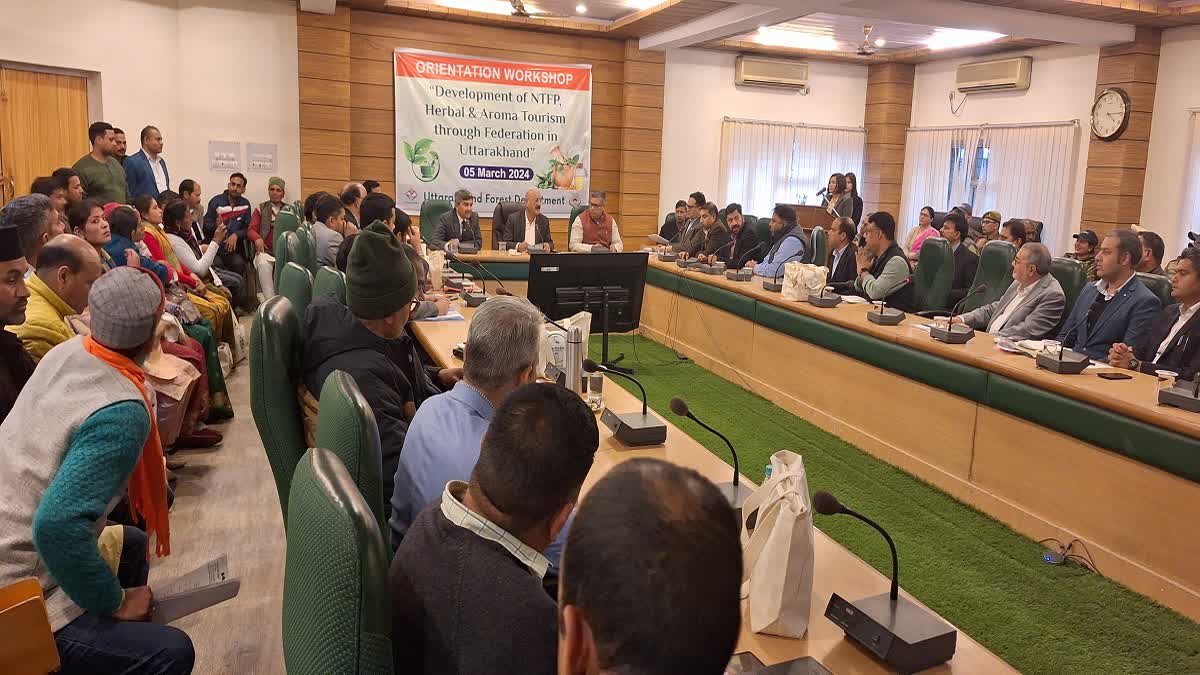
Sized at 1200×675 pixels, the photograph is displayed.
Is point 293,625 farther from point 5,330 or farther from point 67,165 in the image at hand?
point 67,165

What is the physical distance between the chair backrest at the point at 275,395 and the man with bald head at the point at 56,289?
1050 mm

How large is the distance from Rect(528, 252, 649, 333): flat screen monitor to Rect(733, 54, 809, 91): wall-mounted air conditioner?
626cm

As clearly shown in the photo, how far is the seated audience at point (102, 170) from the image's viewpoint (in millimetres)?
6043

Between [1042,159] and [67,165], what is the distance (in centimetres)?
948

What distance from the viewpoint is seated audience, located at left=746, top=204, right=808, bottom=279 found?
20.6ft

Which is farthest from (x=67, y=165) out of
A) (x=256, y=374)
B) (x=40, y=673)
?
(x=40, y=673)

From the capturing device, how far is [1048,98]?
29.0 feet

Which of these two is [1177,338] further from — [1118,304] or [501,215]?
[501,215]

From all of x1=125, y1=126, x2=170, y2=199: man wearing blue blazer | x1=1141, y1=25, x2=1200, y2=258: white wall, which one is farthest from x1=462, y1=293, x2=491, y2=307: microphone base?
x1=1141, y1=25, x2=1200, y2=258: white wall

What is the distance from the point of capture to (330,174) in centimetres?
844

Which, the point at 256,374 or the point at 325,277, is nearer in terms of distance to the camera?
the point at 256,374

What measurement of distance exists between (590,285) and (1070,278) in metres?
2.69

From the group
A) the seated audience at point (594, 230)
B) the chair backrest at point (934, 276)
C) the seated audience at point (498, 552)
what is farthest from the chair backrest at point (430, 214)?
the seated audience at point (498, 552)

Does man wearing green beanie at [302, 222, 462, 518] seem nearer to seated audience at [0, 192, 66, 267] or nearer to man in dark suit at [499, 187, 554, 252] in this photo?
seated audience at [0, 192, 66, 267]
